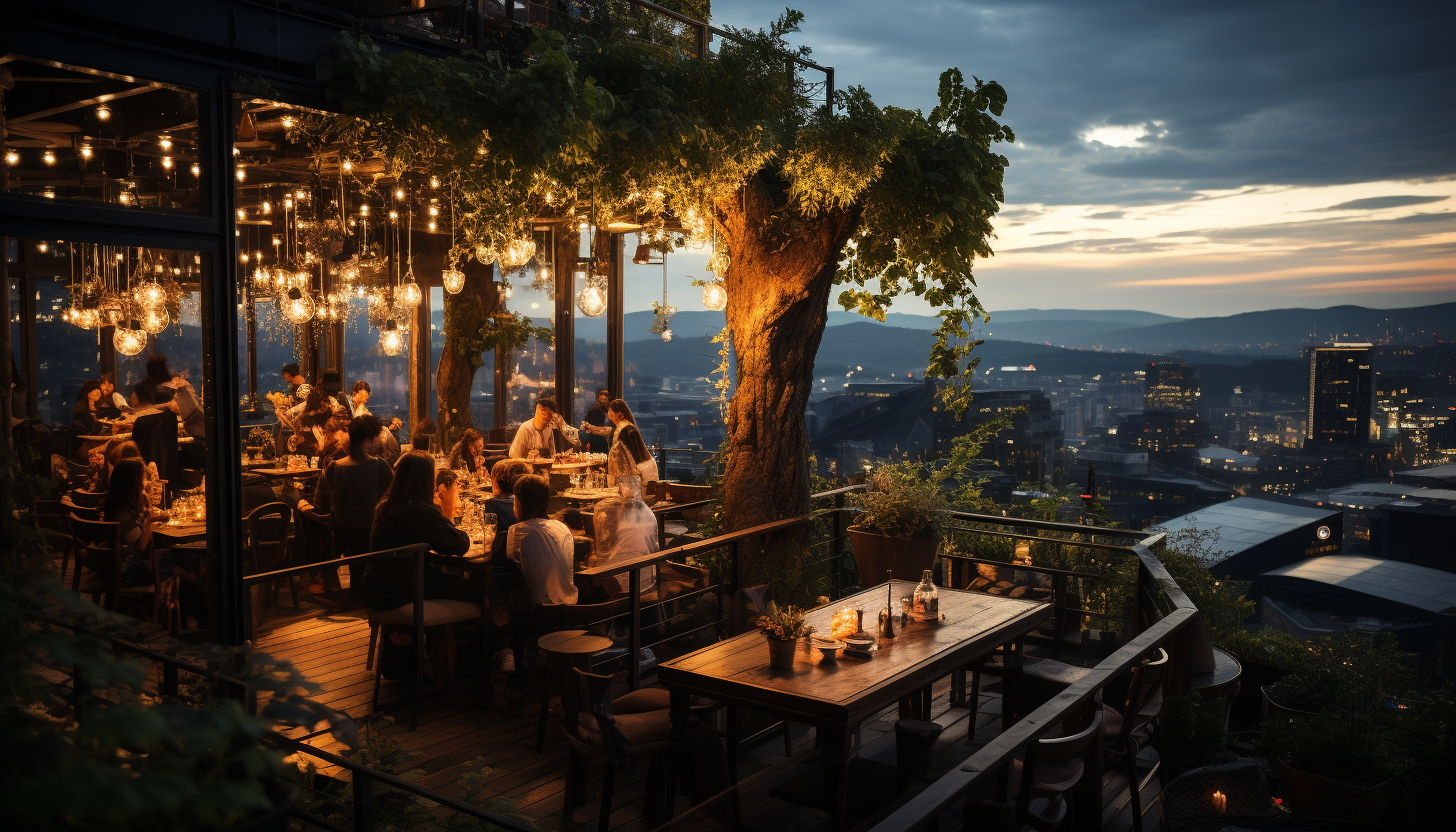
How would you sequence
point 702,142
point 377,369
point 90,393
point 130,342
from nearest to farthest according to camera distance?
point 702,142 → point 90,393 → point 130,342 → point 377,369

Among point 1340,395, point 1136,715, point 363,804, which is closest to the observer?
point 363,804

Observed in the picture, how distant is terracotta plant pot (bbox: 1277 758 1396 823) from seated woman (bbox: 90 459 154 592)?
246 inches

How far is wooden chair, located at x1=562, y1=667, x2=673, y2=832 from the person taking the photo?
3809mm

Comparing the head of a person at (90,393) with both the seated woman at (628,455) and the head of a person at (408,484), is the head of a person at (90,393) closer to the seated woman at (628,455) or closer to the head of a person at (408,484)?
the head of a person at (408,484)

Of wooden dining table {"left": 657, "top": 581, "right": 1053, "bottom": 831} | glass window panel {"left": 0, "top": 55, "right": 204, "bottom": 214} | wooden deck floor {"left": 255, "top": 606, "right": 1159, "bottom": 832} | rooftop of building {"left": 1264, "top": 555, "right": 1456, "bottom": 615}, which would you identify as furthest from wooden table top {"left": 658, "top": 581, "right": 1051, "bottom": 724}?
rooftop of building {"left": 1264, "top": 555, "right": 1456, "bottom": 615}

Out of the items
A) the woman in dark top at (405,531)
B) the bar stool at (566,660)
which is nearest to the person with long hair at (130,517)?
the woman in dark top at (405,531)

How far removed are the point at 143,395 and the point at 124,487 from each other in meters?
0.74

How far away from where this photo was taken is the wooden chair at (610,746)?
3809 millimetres

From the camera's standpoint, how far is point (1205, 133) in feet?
94.0

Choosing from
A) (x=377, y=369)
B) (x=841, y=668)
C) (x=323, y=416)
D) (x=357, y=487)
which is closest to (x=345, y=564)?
(x=357, y=487)

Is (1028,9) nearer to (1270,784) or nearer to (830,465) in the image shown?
(830,465)

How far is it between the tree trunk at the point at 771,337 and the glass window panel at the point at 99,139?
11.7 feet

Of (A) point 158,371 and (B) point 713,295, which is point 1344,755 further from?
(A) point 158,371

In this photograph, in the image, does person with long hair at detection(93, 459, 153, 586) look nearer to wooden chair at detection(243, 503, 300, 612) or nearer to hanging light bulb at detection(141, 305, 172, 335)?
hanging light bulb at detection(141, 305, 172, 335)
